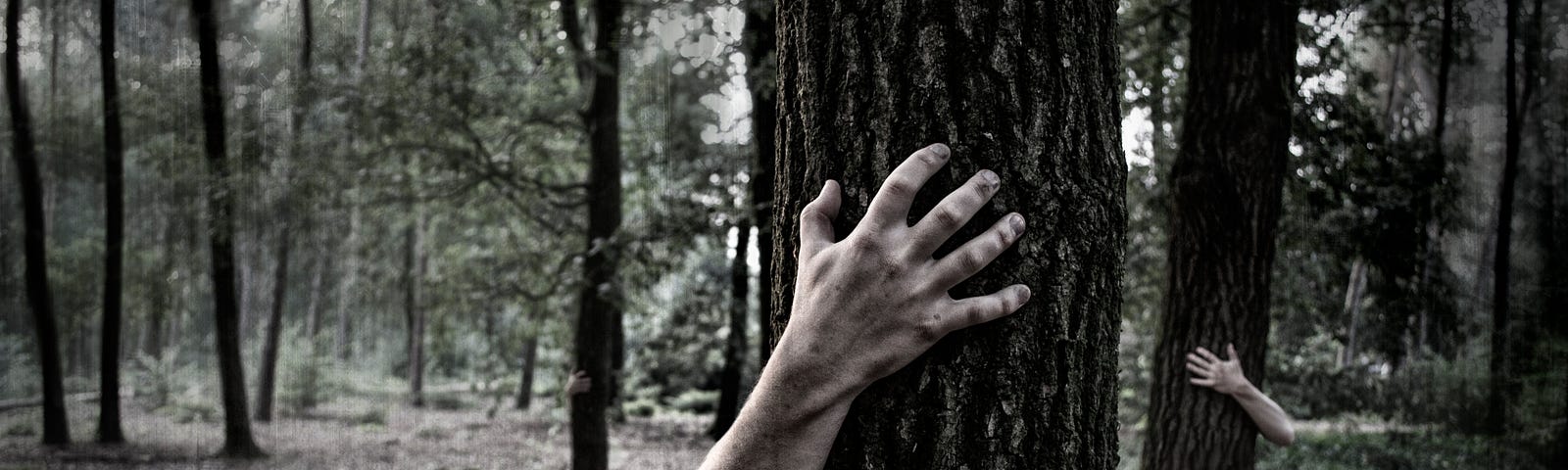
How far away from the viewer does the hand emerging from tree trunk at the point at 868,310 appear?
100 centimetres

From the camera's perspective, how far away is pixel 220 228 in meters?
6.16

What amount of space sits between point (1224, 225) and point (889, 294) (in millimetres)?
3106

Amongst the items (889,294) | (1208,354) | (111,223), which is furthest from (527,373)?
(889,294)

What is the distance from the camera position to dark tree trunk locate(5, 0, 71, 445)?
5754mm

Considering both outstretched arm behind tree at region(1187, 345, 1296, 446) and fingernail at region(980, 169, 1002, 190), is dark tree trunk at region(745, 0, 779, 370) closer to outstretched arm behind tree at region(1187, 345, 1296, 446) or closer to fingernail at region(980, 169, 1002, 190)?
outstretched arm behind tree at region(1187, 345, 1296, 446)

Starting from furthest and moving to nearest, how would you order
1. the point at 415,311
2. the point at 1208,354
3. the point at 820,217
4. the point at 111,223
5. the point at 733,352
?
the point at 733,352 < the point at 415,311 < the point at 111,223 < the point at 1208,354 < the point at 820,217

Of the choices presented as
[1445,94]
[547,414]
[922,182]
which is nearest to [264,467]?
[547,414]

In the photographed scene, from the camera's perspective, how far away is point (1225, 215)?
11.9 feet

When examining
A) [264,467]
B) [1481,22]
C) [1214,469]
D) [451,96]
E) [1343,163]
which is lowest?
[264,467]

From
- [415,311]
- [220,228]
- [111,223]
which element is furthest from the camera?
[415,311]

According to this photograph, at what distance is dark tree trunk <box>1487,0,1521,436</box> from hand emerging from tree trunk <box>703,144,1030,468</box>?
8.00 m

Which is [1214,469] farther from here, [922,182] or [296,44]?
[296,44]

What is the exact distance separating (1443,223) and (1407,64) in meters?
1.24

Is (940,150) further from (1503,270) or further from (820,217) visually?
(1503,270)
